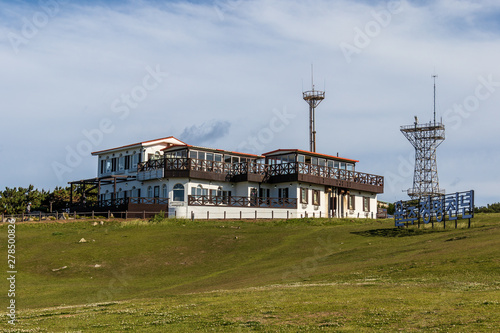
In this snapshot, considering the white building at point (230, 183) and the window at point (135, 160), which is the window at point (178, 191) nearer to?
the white building at point (230, 183)

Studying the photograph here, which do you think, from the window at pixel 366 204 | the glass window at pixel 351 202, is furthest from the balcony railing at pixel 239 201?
the window at pixel 366 204

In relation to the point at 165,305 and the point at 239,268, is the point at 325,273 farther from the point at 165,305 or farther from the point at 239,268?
the point at 165,305

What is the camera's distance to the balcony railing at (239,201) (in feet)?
195

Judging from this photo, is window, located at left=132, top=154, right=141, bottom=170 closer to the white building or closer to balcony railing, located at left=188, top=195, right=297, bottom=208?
the white building

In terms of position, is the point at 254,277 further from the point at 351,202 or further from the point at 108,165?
the point at 108,165

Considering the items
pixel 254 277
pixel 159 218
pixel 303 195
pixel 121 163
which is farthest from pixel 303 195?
pixel 254 277

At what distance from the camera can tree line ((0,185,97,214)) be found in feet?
216

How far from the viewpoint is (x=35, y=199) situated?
69.1 m

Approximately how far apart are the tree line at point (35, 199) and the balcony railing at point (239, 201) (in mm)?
18609

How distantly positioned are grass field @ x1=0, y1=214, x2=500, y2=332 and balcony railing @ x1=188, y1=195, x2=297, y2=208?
6128mm

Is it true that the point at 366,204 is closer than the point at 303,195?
No

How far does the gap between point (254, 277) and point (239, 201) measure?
3104 cm

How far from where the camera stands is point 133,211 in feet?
186

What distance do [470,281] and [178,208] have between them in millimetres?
37807
